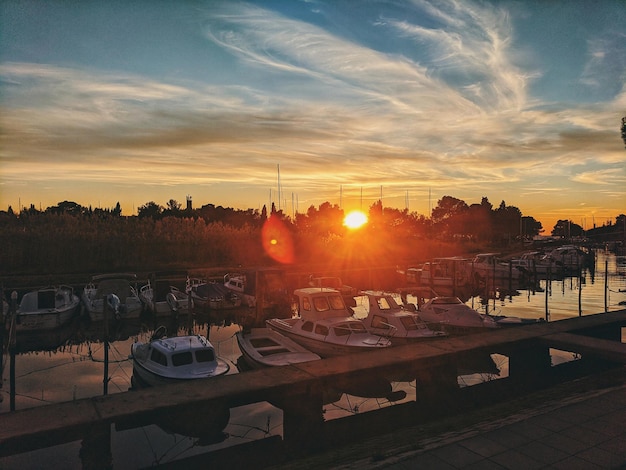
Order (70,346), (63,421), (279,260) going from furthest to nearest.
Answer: (279,260) → (70,346) → (63,421)

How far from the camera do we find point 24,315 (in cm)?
3130

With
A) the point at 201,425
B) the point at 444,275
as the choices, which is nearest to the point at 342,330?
the point at 201,425

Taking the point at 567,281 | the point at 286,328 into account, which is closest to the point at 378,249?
the point at 567,281

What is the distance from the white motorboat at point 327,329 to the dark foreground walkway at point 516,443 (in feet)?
26.1

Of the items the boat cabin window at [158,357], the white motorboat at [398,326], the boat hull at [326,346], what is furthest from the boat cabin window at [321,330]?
the boat cabin window at [158,357]

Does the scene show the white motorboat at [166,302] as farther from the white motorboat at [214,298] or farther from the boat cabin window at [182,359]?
the boat cabin window at [182,359]

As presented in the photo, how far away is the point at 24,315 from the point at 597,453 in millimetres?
32733

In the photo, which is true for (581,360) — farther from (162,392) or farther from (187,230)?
(187,230)

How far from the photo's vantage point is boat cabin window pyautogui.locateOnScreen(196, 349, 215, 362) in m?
18.8

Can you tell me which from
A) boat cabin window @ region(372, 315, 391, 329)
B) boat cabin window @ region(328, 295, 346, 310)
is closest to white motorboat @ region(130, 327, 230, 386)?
boat cabin window @ region(328, 295, 346, 310)

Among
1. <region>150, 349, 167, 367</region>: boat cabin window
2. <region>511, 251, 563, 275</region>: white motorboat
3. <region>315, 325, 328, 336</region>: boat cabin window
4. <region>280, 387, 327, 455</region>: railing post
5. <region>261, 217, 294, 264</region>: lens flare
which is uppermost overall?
<region>261, 217, 294, 264</region>: lens flare

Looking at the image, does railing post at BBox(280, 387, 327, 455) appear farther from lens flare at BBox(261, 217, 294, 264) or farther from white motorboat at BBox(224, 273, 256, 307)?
lens flare at BBox(261, 217, 294, 264)

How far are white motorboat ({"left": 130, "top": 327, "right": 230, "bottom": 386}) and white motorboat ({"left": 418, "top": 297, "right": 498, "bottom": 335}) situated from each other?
1368 centimetres

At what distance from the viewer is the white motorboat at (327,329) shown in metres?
21.6
